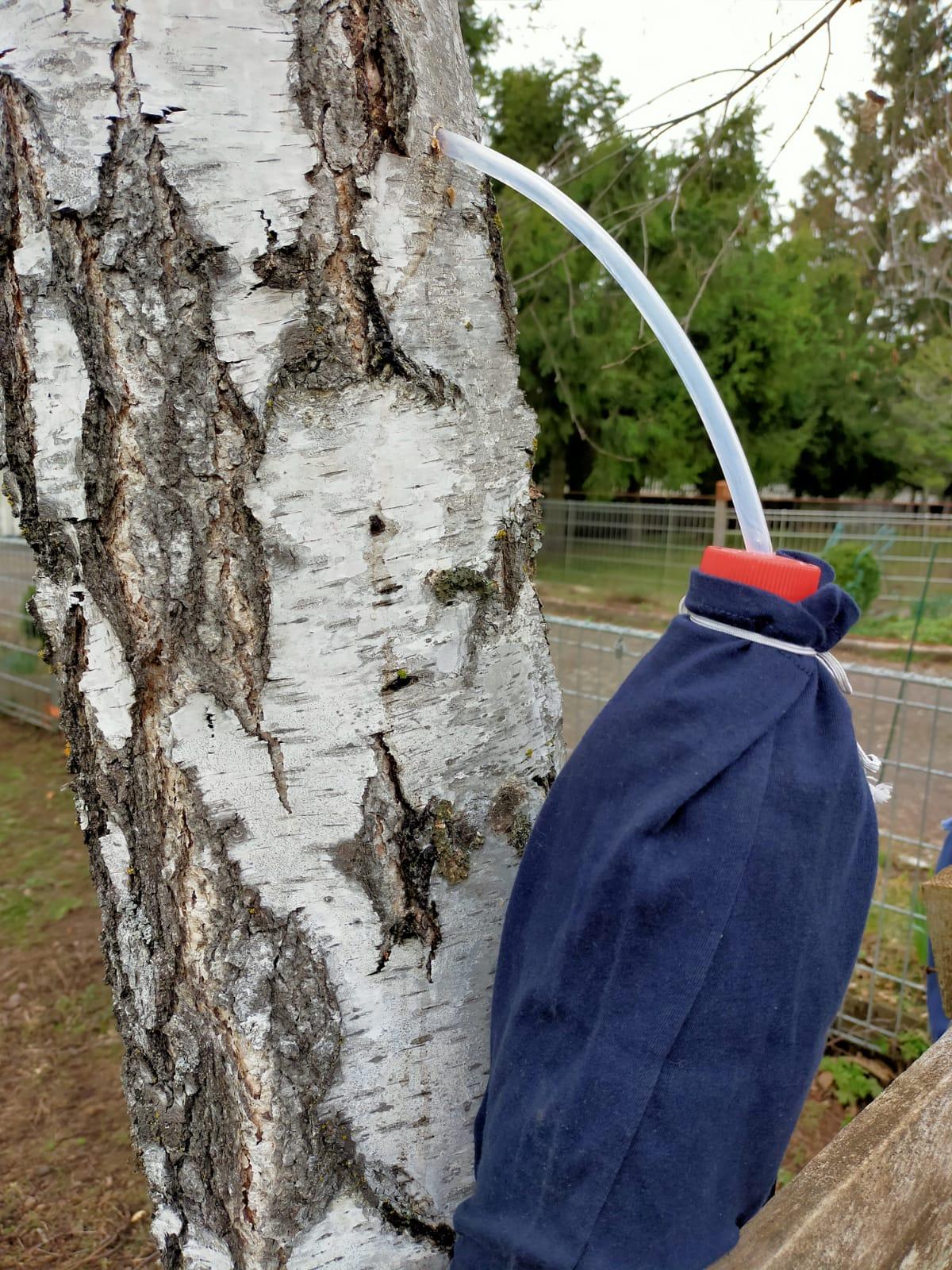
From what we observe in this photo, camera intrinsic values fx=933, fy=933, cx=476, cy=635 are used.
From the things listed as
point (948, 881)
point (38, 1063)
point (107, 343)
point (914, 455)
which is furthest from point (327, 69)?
point (914, 455)

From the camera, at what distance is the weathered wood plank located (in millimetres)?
727

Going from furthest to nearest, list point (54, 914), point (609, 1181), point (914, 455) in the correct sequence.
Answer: point (914, 455), point (54, 914), point (609, 1181)

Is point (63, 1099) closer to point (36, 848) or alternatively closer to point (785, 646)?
point (36, 848)

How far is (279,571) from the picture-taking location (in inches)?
32.1

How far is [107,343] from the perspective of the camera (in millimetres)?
780

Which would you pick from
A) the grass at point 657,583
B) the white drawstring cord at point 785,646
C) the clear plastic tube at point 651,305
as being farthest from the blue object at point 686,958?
the grass at point 657,583

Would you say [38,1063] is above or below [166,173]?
below

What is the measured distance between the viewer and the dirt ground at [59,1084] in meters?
2.31

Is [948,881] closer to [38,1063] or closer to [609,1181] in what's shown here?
[609,1181]

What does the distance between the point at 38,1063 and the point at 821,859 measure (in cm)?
301

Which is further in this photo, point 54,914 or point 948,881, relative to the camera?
point 54,914

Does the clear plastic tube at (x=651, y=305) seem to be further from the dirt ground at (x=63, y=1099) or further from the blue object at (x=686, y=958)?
the dirt ground at (x=63, y=1099)

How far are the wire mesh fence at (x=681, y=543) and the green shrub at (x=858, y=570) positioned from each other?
0.14 m

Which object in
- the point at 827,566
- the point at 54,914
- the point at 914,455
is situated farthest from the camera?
the point at 914,455
